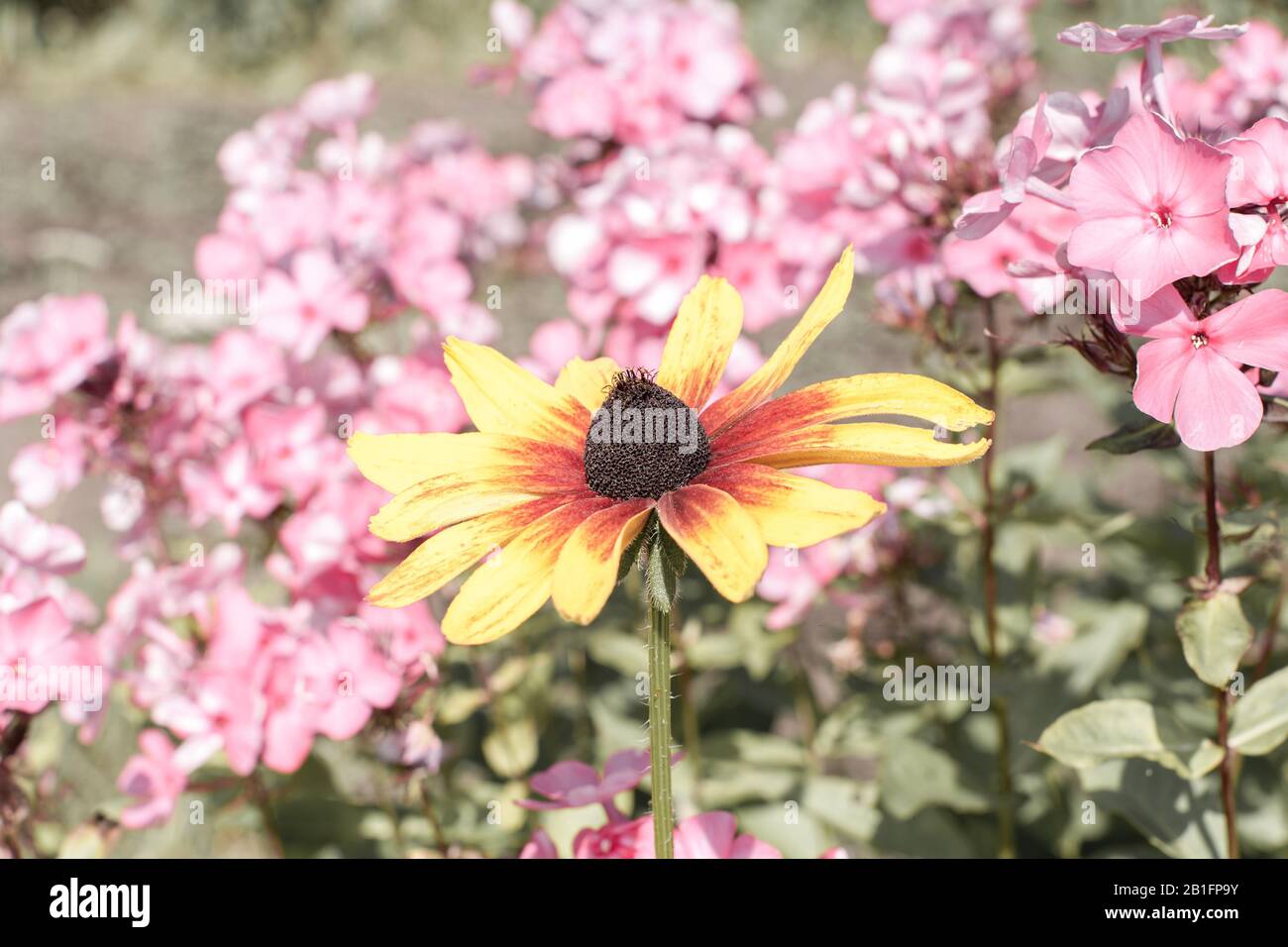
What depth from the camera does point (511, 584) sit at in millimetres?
1005

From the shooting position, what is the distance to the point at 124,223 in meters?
6.39

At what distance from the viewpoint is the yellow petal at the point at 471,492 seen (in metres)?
1.08

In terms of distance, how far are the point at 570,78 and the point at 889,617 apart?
1.19 metres

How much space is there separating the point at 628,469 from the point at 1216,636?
2.35 ft

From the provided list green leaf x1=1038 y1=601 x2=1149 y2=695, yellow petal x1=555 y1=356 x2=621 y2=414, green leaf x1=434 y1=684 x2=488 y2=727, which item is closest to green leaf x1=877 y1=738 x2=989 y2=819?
green leaf x1=1038 y1=601 x2=1149 y2=695

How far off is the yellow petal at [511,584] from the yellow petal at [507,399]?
16cm

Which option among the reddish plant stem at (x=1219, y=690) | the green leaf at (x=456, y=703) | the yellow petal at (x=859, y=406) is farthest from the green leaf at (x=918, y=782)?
the yellow petal at (x=859, y=406)

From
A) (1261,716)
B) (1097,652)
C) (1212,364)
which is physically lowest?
(1261,716)

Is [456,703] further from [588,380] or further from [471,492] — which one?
[471,492]

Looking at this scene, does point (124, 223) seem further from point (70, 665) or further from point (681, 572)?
point (681, 572)

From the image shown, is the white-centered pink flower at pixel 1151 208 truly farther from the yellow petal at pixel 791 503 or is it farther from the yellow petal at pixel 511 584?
the yellow petal at pixel 511 584

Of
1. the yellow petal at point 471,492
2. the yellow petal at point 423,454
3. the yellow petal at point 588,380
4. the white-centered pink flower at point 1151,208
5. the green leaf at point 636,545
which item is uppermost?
the white-centered pink flower at point 1151,208

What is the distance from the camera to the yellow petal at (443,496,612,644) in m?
0.97

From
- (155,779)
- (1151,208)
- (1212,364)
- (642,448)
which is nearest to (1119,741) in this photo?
(1212,364)
